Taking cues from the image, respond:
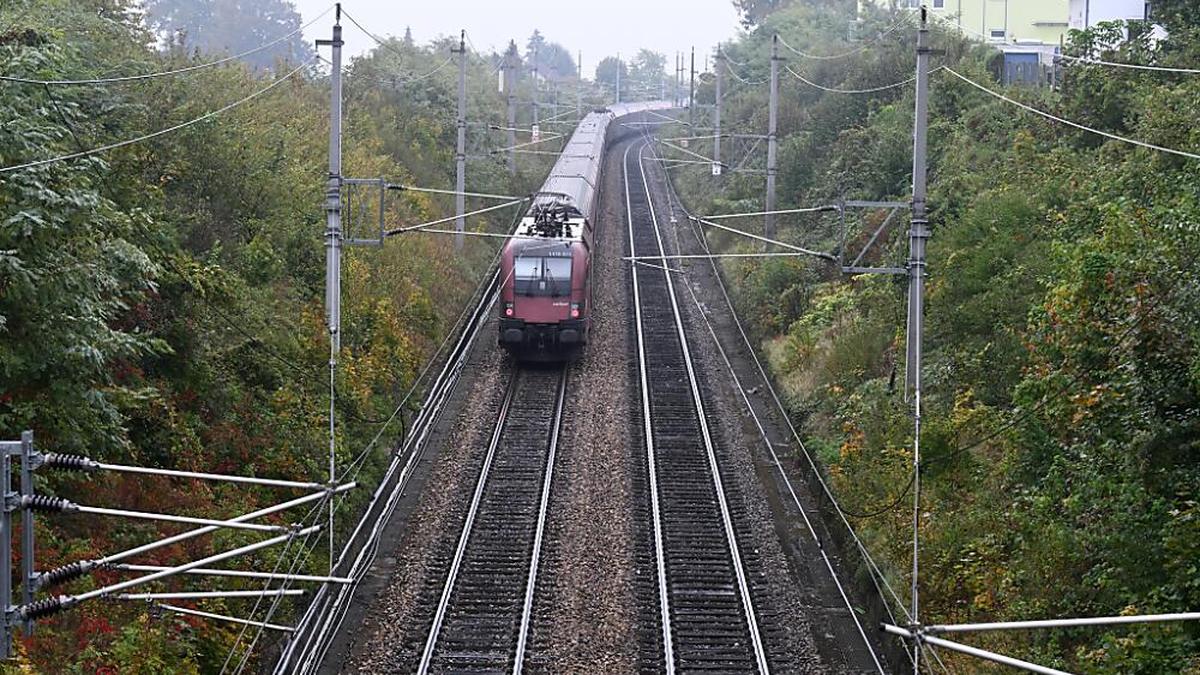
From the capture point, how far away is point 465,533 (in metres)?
19.5

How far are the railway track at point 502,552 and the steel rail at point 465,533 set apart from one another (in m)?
0.01

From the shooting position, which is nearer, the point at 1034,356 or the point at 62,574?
the point at 62,574

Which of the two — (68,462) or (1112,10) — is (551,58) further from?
(68,462)

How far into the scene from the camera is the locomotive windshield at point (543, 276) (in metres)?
27.2

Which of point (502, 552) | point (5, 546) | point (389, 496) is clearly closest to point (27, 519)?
point (5, 546)

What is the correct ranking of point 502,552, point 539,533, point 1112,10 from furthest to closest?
point 1112,10, point 539,533, point 502,552

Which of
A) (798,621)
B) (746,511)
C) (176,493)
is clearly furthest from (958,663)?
(176,493)

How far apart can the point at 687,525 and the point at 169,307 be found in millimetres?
8137

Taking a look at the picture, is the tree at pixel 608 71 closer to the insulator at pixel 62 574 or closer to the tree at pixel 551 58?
the tree at pixel 551 58

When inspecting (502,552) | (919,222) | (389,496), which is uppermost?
(919,222)

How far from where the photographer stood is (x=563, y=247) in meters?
27.2

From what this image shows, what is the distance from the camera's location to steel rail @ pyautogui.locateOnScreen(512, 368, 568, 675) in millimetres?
15743

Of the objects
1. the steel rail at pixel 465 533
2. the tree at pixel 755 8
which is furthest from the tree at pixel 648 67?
the steel rail at pixel 465 533

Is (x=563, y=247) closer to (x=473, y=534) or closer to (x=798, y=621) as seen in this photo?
(x=473, y=534)
